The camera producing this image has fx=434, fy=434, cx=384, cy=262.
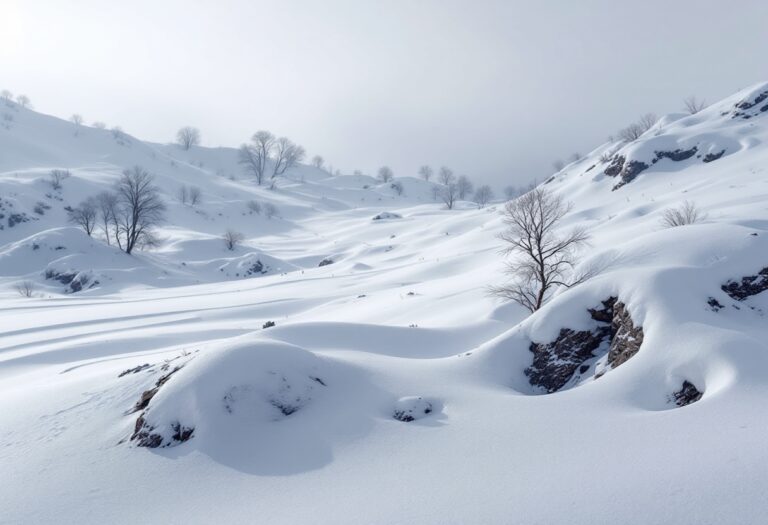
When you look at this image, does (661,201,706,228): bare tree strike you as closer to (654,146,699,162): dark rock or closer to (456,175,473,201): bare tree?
(654,146,699,162): dark rock

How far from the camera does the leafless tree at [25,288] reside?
36400 millimetres

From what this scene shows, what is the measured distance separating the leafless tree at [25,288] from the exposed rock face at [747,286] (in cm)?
4569

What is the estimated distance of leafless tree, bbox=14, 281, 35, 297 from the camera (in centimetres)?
3640

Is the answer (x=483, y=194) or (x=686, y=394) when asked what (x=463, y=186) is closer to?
(x=483, y=194)

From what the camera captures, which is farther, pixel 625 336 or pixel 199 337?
pixel 199 337

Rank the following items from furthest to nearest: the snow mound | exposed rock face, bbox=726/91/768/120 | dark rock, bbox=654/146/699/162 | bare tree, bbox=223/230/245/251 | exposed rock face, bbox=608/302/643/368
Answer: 1. bare tree, bbox=223/230/245/251
2. exposed rock face, bbox=726/91/768/120
3. dark rock, bbox=654/146/699/162
4. exposed rock face, bbox=608/302/643/368
5. the snow mound

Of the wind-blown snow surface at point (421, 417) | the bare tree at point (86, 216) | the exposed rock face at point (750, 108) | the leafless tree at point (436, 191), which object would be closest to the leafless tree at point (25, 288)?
the bare tree at point (86, 216)

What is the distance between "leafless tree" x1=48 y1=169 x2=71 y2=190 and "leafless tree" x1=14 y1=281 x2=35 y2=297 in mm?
29463

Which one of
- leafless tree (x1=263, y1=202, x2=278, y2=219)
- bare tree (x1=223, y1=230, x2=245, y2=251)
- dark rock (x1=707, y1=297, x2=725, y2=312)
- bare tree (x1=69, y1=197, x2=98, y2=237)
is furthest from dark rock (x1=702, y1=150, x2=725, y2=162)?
leafless tree (x1=263, y1=202, x2=278, y2=219)

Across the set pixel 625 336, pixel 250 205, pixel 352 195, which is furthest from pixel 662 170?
pixel 352 195

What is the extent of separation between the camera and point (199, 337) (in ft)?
68.4

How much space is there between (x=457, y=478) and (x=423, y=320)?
48.8 ft

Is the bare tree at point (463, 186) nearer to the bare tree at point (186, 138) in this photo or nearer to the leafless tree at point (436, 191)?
the leafless tree at point (436, 191)

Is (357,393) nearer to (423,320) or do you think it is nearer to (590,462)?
(590,462)
